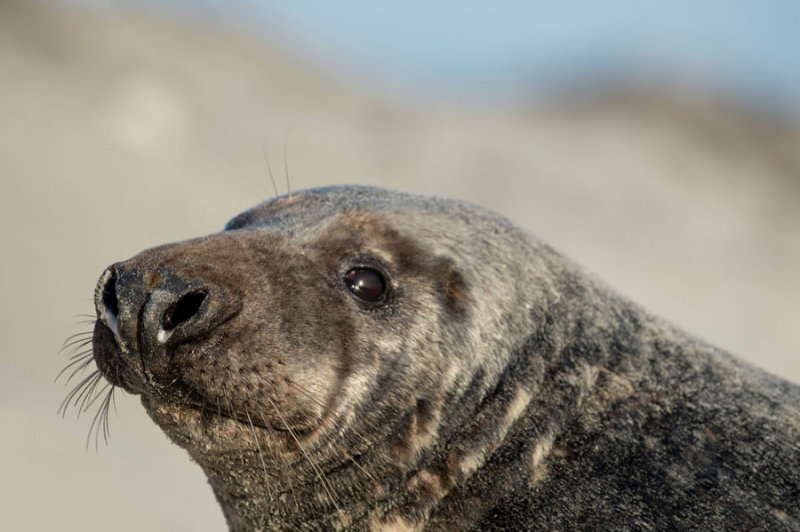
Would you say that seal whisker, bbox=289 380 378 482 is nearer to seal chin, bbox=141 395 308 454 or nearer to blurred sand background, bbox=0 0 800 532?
seal chin, bbox=141 395 308 454

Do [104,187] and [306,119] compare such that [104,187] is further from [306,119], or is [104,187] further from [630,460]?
[630,460]

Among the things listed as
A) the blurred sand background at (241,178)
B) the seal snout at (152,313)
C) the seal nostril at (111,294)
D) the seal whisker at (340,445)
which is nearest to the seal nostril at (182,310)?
the seal snout at (152,313)

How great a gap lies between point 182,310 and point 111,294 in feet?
0.86

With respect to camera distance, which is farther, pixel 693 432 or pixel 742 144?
pixel 742 144

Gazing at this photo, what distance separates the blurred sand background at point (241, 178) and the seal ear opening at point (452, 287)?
2789mm

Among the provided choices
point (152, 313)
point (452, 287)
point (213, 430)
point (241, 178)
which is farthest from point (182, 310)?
point (241, 178)

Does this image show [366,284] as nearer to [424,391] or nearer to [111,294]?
[424,391]

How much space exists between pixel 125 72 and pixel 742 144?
15.2m

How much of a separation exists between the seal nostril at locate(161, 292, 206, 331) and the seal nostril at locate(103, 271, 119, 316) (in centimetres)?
19

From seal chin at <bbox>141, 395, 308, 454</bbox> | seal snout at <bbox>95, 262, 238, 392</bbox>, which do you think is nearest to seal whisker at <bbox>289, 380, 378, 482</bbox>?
seal chin at <bbox>141, 395, 308, 454</bbox>

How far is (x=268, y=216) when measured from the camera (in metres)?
4.58

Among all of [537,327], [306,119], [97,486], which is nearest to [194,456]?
[537,327]

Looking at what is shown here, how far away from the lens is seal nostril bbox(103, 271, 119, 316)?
3.65m

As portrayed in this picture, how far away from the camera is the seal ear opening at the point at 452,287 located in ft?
13.7
